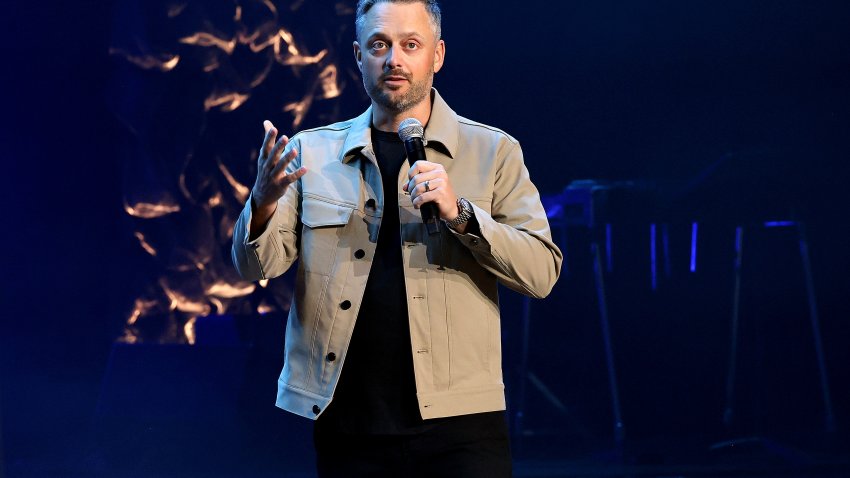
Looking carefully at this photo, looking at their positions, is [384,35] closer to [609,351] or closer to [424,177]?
[424,177]

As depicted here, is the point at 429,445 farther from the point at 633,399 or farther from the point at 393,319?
the point at 633,399

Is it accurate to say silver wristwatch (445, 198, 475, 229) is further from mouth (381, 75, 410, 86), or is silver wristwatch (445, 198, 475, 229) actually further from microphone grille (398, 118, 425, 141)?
mouth (381, 75, 410, 86)

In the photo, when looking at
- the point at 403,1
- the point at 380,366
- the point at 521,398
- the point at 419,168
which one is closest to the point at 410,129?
the point at 419,168

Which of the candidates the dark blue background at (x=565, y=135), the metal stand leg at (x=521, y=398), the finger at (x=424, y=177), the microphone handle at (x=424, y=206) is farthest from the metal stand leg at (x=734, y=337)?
the finger at (x=424, y=177)

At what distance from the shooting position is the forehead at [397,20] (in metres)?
1.87

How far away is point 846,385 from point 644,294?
839 millimetres

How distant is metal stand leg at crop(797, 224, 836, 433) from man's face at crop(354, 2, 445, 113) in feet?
7.81

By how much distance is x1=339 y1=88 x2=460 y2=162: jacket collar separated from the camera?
1.86 metres

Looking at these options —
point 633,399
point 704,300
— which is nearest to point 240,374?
point 633,399

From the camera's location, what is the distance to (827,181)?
3.74 m

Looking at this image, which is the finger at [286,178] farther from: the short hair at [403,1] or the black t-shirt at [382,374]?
the short hair at [403,1]

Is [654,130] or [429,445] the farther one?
[654,130]

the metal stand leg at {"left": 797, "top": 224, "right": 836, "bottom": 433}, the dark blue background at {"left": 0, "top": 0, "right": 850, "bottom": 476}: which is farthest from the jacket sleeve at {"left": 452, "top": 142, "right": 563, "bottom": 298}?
the metal stand leg at {"left": 797, "top": 224, "right": 836, "bottom": 433}

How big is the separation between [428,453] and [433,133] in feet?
1.99
